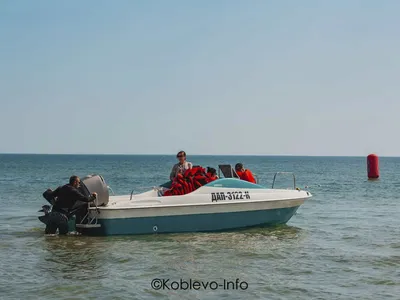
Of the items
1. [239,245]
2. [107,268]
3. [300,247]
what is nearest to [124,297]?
[107,268]

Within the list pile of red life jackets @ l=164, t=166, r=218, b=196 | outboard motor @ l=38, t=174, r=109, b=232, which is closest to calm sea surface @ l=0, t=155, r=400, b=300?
outboard motor @ l=38, t=174, r=109, b=232

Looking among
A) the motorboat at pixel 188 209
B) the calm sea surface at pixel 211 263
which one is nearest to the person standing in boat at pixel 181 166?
the motorboat at pixel 188 209

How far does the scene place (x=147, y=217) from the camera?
12.9 metres

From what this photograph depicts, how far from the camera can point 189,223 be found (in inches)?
524

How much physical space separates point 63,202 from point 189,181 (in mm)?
3019

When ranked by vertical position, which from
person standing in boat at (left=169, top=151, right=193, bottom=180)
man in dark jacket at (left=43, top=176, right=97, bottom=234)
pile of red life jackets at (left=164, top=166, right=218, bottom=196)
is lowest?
man in dark jacket at (left=43, top=176, right=97, bottom=234)

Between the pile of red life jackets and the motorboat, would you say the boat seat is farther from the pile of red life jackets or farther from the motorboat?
the pile of red life jackets

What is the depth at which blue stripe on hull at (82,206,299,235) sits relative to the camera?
1277 cm

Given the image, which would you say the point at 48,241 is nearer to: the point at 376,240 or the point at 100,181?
the point at 100,181

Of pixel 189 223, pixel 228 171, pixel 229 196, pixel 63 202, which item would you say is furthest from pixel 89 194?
pixel 228 171

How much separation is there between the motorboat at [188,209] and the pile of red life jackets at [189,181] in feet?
0.91

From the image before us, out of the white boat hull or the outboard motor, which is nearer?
the outboard motor

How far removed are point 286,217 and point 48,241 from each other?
614 centimetres

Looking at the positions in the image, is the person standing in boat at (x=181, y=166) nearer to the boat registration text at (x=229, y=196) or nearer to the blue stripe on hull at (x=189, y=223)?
the boat registration text at (x=229, y=196)
